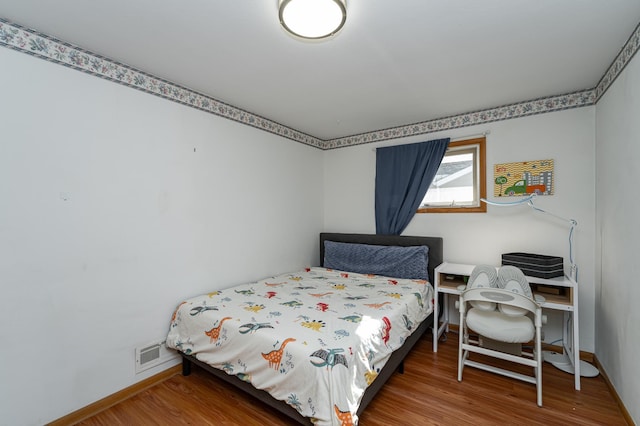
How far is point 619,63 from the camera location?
207cm

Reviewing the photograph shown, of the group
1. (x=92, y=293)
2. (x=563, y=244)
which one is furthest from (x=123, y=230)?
(x=563, y=244)

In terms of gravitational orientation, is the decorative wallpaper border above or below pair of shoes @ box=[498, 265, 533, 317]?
above

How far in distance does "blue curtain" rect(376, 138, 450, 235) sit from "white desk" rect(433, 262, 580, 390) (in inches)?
32.3

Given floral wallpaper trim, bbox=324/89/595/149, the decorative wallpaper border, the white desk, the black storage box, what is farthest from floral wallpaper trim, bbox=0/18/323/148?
the black storage box

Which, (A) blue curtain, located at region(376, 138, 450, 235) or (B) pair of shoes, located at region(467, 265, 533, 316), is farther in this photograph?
(A) blue curtain, located at region(376, 138, 450, 235)

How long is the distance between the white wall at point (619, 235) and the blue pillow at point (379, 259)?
146cm

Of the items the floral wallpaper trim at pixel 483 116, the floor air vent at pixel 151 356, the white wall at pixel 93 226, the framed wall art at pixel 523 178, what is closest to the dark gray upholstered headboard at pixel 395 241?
the framed wall art at pixel 523 178

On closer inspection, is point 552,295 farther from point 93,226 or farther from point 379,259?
point 93,226

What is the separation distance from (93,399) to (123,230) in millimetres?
1196

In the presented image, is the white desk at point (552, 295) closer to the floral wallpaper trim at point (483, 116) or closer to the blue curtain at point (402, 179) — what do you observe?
the blue curtain at point (402, 179)

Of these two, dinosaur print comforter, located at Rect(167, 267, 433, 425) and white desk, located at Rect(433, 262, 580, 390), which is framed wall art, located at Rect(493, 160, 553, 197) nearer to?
white desk, located at Rect(433, 262, 580, 390)

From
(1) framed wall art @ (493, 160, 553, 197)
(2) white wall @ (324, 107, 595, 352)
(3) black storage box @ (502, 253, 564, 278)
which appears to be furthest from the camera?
(1) framed wall art @ (493, 160, 553, 197)

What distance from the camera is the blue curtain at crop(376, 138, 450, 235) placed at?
11.4 feet

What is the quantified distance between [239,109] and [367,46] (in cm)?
166
